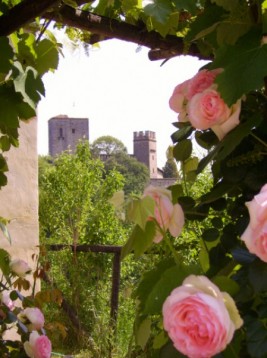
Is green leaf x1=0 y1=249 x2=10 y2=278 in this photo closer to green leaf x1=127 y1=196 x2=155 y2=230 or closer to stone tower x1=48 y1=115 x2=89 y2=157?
green leaf x1=127 y1=196 x2=155 y2=230

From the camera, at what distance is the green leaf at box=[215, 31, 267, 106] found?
2.44 ft

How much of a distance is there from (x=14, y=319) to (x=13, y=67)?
0.95 meters

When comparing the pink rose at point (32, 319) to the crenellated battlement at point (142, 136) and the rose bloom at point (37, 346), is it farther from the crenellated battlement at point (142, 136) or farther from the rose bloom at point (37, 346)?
the crenellated battlement at point (142, 136)

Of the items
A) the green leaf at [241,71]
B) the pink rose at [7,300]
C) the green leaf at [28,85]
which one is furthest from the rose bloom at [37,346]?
the green leaf at [241,71]

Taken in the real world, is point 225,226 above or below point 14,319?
above

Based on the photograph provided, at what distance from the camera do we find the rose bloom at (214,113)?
2.59 feet

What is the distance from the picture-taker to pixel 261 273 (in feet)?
2.13

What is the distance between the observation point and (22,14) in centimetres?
136

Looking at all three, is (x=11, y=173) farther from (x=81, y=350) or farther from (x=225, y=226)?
(x=81, y=350)

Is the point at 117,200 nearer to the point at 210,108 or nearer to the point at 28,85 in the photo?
the point at 210,108

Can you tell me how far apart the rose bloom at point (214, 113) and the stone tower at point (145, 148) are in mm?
38734

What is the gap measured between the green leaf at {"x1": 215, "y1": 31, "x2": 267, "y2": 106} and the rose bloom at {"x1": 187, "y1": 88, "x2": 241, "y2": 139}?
3 cm

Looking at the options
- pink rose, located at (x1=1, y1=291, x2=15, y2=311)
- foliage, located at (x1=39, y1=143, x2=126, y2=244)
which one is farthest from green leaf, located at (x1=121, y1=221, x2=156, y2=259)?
foliage, located at (x1=39, y1=143, x2=126, y2=244)

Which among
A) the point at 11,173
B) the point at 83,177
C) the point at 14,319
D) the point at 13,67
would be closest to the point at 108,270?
the point at 83,177
